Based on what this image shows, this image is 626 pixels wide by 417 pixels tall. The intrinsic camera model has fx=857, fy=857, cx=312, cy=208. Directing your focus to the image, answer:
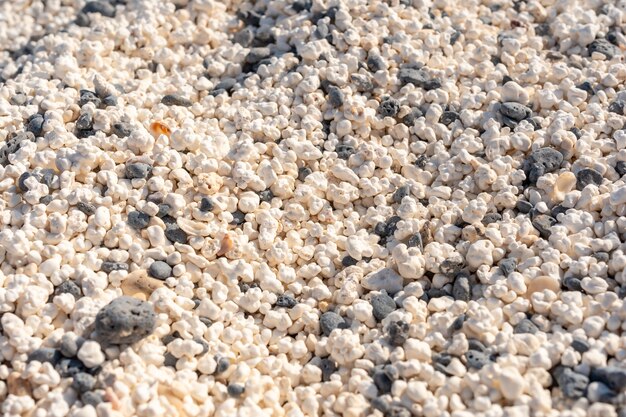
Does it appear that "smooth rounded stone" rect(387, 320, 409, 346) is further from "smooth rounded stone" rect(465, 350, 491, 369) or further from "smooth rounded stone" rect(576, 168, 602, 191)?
"smooth rounded stone" rect(576, 168, 602, 191)

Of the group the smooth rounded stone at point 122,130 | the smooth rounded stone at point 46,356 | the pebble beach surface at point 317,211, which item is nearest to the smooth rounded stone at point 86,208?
the pebble beach surface at point 317,211

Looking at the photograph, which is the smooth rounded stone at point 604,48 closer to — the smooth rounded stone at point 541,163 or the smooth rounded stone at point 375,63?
the smooth rounded stone at point 541,163

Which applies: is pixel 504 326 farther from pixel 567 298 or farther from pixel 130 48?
pixel 130 48

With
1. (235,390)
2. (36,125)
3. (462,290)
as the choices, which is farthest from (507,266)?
(36,125)

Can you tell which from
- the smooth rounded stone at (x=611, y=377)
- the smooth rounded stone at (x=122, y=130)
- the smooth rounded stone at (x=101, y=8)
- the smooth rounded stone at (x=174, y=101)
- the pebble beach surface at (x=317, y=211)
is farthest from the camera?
the smooth rounded stone at (x=101, y=8)

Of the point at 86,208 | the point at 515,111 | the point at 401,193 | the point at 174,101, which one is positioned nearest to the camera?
the point at 86,208

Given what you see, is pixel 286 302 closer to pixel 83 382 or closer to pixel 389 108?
pixel 83 382
